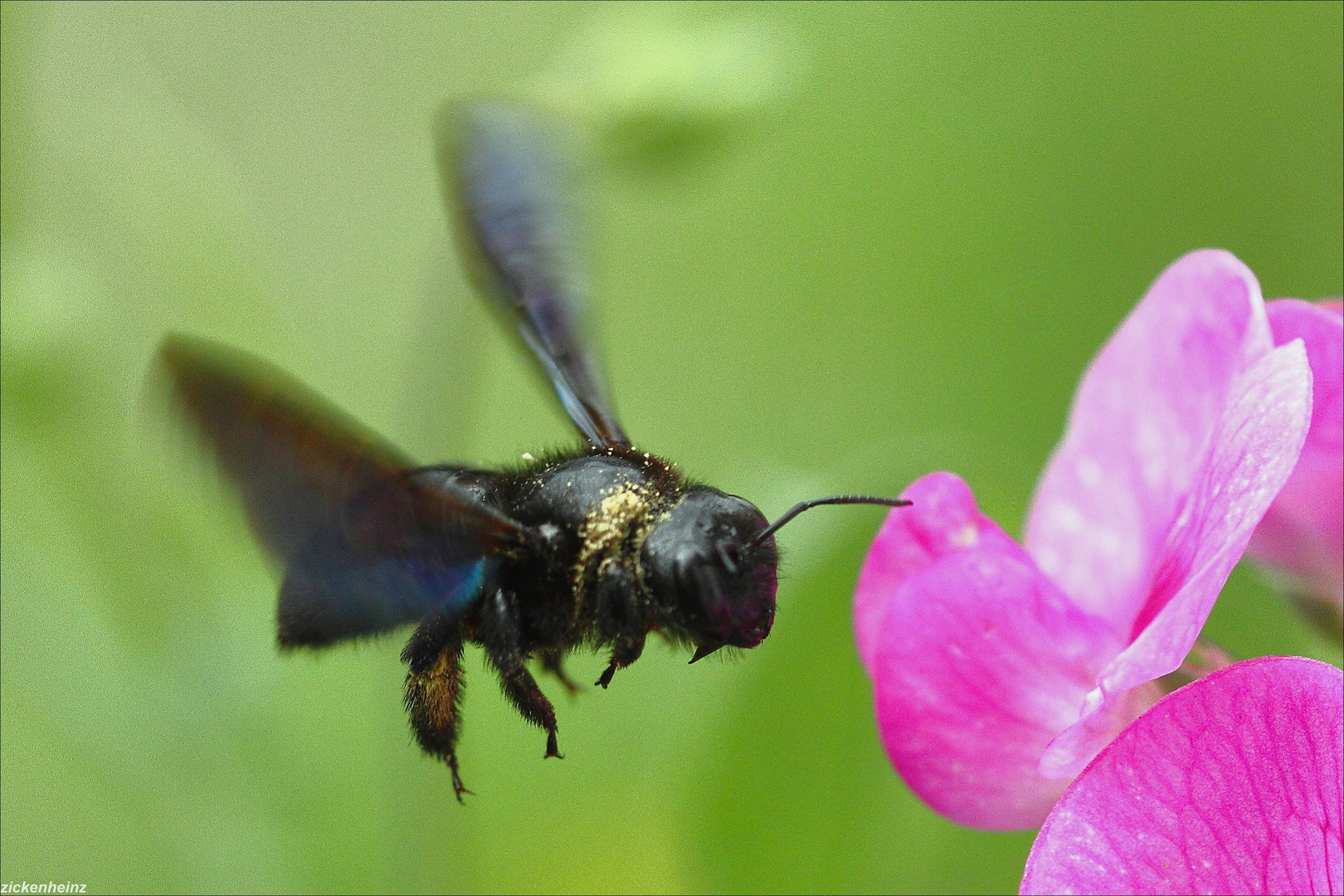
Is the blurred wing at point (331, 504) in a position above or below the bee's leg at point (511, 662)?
above

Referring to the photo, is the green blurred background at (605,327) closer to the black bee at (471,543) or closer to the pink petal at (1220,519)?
the black bee at (471,543)

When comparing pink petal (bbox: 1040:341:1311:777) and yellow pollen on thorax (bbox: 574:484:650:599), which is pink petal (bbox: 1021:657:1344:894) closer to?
pink petal (bbox: 1040:341:1311:777)

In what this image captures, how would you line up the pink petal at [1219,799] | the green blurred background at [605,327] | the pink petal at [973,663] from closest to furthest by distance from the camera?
the pink petal at [1219,799]
the pink petal at [973,663]
the green blurred background at [605,327]

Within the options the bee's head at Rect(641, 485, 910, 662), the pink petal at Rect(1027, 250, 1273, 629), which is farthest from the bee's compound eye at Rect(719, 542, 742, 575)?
the pink petal at Rect(1027, 250, 1273, 629)

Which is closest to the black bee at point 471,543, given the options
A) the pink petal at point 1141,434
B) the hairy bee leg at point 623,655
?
the hairy bee leg at point 623,655

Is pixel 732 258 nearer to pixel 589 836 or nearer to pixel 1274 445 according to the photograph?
pixel 589 836

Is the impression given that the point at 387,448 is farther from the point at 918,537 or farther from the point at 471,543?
the point at 918,537

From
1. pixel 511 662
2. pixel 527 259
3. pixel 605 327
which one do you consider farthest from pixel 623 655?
pixel 605 327
